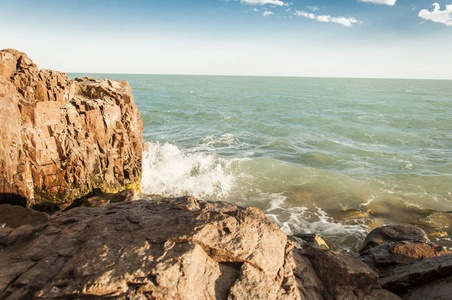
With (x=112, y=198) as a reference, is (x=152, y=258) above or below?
above

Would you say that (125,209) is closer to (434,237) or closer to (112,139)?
(112,139)

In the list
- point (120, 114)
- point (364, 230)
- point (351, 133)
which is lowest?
point (364, 230)

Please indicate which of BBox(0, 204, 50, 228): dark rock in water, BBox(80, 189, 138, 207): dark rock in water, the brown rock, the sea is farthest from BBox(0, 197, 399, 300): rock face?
the sea

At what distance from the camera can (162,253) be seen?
325cm

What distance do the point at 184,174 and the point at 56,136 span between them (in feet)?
23.0

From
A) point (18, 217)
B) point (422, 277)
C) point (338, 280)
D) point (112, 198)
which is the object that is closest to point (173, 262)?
point (338, 280)

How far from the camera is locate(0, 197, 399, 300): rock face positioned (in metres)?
2.91

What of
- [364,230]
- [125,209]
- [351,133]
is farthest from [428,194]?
[125,209]

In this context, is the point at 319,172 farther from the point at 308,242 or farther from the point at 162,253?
the point at 162,253

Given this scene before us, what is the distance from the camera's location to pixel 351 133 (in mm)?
22719

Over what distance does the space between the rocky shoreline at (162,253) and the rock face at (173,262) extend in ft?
0.04

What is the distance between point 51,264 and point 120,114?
24.6 ft

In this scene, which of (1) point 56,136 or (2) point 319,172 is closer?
(1) point 56,136

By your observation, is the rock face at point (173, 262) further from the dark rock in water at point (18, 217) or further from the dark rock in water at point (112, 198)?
the dark rock in water at point (112, 198)
